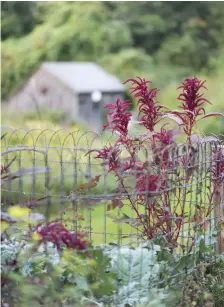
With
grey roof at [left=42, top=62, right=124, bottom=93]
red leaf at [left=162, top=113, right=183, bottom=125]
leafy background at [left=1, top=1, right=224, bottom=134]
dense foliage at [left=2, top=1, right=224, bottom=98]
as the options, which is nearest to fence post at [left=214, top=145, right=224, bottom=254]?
red leaf at [left=162, top=113, right=183, bottom=125]

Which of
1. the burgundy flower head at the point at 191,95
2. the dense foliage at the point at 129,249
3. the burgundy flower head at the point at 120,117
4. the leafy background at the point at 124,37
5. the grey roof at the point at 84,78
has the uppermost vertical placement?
the leafy background at the point at 124,37

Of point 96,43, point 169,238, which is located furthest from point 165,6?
point 169,238

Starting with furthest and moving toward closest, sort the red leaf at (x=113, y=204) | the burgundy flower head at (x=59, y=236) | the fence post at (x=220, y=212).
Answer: the fence post at (x=220, y=212)
the red leaf at (x=113, y=204)
the burgundy flower head at (x=59, y=236)

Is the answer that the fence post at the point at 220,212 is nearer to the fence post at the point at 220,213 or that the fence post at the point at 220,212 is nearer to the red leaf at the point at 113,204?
the fence post at the point at 220,213

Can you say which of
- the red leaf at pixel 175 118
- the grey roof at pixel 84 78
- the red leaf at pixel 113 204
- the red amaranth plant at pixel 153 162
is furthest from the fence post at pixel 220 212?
the grey roof at pixel 84 78

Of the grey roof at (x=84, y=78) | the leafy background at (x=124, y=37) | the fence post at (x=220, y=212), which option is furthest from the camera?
the leafy background at (x=124, y=37)

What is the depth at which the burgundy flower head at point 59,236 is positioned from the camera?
2361mm

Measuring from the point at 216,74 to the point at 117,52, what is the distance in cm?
417

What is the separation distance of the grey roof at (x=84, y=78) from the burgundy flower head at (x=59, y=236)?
1291cm

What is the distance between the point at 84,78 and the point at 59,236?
1375 centimetres

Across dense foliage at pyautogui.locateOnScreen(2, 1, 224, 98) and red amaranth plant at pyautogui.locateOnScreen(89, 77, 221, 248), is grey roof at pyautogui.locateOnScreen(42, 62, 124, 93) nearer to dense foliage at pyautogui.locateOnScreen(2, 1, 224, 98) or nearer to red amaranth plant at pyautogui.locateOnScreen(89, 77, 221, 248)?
dense foliage at pyautogui.locateOnScreen(2, 1, 224, 98)

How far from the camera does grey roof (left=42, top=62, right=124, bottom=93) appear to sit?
15.5 meters

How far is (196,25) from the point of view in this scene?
1891 cm

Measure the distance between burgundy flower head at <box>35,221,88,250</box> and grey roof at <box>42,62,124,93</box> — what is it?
1291cm
